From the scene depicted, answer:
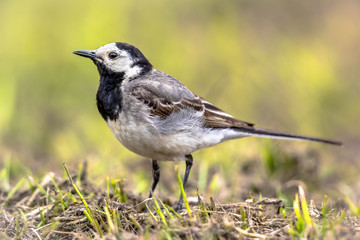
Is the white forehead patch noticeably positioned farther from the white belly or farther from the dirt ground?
the dirt ground

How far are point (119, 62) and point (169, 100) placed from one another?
670 mm

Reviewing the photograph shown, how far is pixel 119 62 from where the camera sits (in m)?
5.67

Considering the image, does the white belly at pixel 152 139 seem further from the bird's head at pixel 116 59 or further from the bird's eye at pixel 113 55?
the bird's eye at pixel 113 55

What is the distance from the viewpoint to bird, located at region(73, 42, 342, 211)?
5.23 metres

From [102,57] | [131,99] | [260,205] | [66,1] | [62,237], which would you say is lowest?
[62,237]

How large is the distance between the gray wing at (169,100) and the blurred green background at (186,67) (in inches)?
81.2

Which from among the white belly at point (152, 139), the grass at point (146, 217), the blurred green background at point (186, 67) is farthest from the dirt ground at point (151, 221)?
the blurred green background at point (186, 67)

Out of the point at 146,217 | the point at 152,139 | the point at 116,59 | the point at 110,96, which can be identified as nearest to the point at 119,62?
the point at 116,59

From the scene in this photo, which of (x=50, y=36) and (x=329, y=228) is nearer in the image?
(x=329, y=228)

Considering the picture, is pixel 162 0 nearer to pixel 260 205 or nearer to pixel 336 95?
pixel 336 95

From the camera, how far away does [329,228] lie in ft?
12.5

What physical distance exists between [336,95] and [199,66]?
3.01m

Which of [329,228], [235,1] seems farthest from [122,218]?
[235,1]

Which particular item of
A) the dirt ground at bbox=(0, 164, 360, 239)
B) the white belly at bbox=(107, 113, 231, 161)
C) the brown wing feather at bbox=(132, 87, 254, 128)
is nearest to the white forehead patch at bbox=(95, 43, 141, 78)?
the brown wing feather at bbox=(132, 87, 254, 128)
